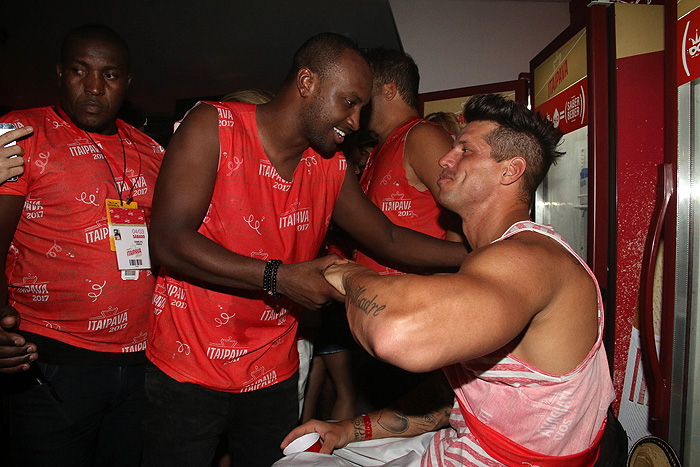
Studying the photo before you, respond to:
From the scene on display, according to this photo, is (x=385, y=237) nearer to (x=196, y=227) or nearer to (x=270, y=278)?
(x=270, y=278)

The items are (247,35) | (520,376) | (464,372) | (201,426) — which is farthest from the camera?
(247,35)

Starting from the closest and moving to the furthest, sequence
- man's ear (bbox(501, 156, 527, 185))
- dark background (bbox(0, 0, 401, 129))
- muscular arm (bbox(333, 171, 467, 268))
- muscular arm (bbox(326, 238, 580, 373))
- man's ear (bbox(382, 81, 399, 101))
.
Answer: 1. muscular arm (bbox(326, 238, 580, 373))
2. man's ear (bbox(501, 156, 527, 185))
3. muscular arm (bbox(333, 171, 467, 268))
4. man's ear (bbox(382, 81, 399, 101))
5. dark background (bbox(0, 0, 401, 129))

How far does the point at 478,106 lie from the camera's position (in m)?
1.57

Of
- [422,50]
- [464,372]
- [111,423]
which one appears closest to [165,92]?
[422,50]

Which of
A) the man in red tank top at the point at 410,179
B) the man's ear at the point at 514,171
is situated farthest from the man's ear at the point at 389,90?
the man's ear at the point at 514,171

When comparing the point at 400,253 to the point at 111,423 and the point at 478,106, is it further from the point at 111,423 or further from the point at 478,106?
the point at 111,423

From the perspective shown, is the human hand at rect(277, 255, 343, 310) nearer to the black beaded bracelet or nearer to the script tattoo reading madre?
the black beaded bracelet

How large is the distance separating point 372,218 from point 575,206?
131 cm

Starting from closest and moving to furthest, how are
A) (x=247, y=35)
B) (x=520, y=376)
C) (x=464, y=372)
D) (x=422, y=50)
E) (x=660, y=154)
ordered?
(x=520, y=376), (x=464, y=372), (x=660, y=154), (x=422, y=50), (x=247, y=35)

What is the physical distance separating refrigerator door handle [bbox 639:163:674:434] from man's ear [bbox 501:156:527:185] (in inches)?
26.6

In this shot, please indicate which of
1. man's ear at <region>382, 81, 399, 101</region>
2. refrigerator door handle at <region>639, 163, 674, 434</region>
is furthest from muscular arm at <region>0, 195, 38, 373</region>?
refrigerator door handle at <region>639, 163, 674, 434</region>

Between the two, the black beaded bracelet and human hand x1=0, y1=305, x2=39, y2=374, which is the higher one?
the black beaded bracelet

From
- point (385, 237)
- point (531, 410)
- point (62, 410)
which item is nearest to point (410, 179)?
point (385, 237)

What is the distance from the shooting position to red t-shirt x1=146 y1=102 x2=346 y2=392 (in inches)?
58.1
